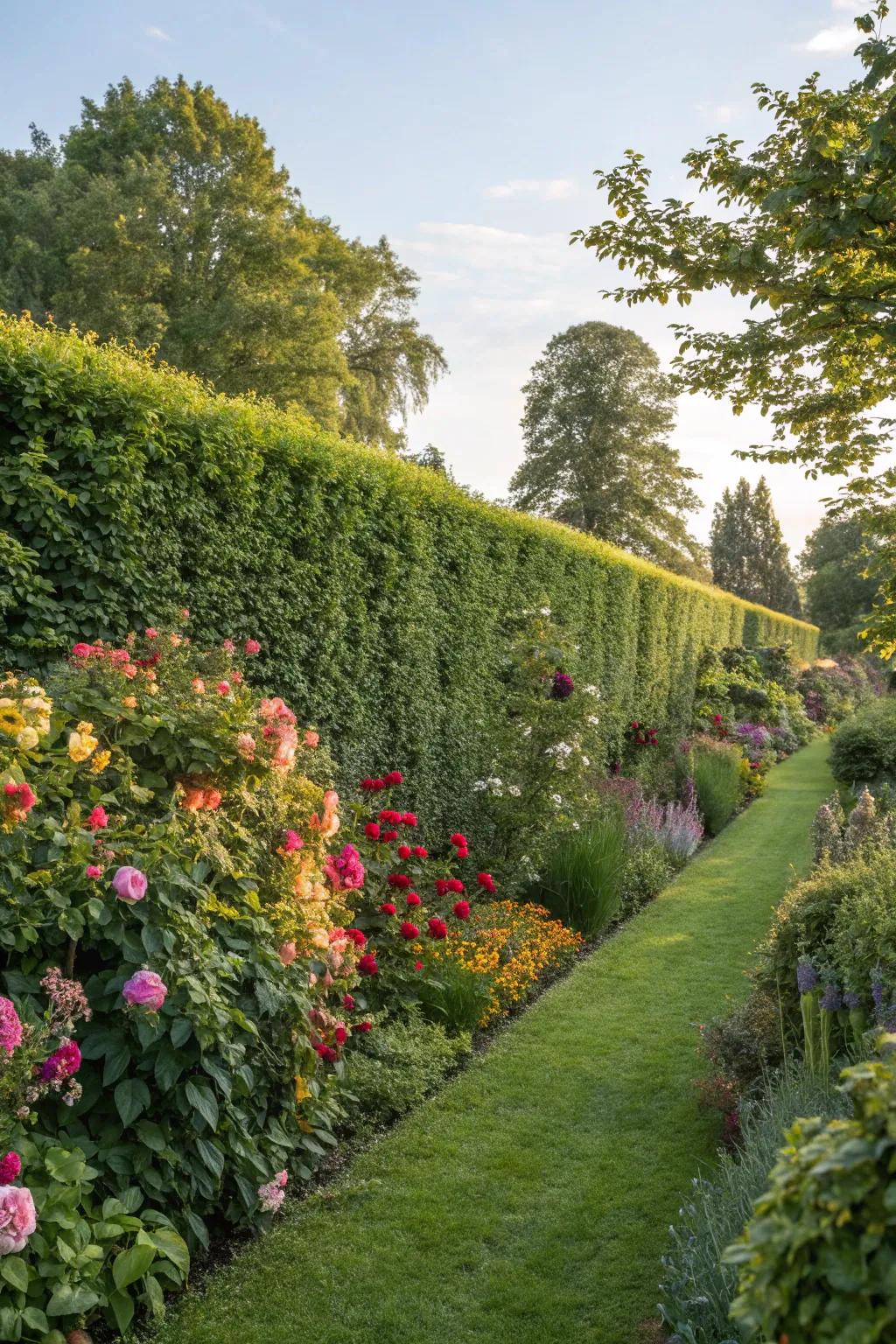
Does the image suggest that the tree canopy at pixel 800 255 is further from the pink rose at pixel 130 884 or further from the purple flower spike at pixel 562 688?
the pink rose at pixel 130 884

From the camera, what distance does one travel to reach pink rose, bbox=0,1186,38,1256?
2.40m

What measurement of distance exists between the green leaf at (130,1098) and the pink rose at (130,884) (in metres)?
0.55

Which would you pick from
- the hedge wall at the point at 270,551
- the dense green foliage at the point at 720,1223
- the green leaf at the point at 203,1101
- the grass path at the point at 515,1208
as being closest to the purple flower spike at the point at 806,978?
the dense green foliage at the point at 720,1223

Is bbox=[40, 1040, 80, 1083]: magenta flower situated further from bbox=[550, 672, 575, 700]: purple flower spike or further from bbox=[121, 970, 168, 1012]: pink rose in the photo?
bbox=[550, 672, 575, 700]: purple flower spike

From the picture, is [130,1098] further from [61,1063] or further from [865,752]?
[865,752]

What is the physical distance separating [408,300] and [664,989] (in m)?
28.2

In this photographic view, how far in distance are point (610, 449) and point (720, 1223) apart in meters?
33.9

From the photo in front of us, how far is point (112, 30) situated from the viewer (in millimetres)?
9273

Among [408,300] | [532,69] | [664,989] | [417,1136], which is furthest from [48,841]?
[408,300]

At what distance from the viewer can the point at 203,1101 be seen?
3051mm

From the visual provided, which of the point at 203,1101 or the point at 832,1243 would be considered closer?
the point at 832,1243

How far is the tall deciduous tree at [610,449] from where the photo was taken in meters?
35.1

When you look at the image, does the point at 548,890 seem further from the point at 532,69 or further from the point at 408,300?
the point at 408,300

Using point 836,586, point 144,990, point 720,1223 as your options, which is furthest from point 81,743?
point 836,586
